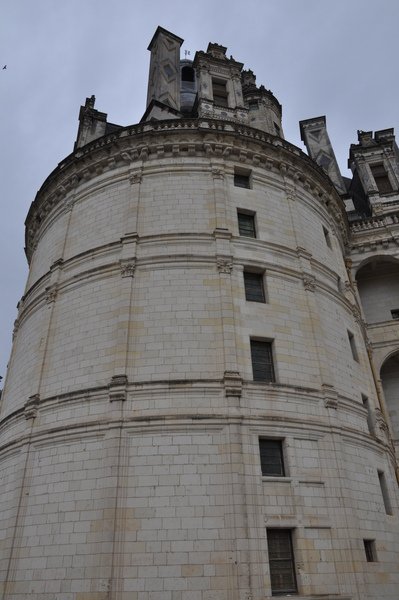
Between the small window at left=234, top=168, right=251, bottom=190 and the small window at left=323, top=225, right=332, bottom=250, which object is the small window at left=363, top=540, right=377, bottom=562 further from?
the small window at left=234, top=168, right=251, bottom=190

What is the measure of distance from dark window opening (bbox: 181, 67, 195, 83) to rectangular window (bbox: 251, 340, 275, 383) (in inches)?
1204

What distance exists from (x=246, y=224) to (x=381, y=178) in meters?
15.2

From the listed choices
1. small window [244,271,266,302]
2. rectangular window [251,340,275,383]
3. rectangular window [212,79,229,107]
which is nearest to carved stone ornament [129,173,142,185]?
small window [244,271,266,302]

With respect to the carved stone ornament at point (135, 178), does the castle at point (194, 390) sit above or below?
below

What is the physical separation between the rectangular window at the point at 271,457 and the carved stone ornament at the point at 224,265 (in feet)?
18.9

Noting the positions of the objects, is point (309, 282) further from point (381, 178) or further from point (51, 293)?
point (381, 178)

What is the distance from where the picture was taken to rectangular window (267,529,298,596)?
11.5 m

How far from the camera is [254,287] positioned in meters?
16.4

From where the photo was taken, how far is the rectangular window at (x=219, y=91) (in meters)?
23.8

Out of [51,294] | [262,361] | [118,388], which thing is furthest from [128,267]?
[262,361]

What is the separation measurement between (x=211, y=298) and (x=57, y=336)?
570 cm

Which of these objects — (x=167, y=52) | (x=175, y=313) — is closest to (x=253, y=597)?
(x=175, y=313)

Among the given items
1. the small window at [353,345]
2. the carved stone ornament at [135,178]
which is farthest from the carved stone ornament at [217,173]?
the small window at [353,345]

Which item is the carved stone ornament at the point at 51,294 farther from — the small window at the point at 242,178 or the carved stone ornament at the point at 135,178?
the small window at the point at 242,178
